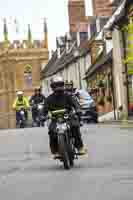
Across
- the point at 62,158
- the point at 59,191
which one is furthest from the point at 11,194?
the point at 62,158

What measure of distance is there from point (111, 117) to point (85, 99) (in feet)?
31.2

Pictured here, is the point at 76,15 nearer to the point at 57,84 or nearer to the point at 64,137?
the point at 57,84

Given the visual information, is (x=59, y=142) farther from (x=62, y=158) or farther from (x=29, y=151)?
(x=29, y=151)

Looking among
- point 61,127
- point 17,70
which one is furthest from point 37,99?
point 17,70

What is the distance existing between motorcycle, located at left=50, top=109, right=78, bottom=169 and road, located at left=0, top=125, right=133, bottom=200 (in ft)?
0.75

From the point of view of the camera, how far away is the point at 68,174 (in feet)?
39.4

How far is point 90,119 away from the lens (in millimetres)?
43344

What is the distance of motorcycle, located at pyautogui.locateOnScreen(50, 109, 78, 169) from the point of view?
12.9 meters

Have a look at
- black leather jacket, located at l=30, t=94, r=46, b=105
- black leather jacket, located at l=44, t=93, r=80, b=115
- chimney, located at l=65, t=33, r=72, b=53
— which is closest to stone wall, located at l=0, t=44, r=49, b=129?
chimney, located at l=65, t=33, r=72, b=53

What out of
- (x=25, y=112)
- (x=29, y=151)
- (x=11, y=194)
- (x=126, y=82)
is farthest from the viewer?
(x=126, y=82)

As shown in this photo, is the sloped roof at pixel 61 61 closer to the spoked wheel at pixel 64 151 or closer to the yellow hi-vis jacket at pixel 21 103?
the yellow hi-vis jacket at pixel 21 103

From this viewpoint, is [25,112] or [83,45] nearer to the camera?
[25,112]

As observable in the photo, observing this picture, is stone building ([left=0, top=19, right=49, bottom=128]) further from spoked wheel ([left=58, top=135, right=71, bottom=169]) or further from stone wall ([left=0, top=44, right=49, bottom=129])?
spoked wheel ([left=58, top=135, right=71, bottom=169])

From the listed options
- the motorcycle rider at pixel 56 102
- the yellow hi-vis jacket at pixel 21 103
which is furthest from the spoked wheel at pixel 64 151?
the yellow hi-vis jacket at pixel 21 103
